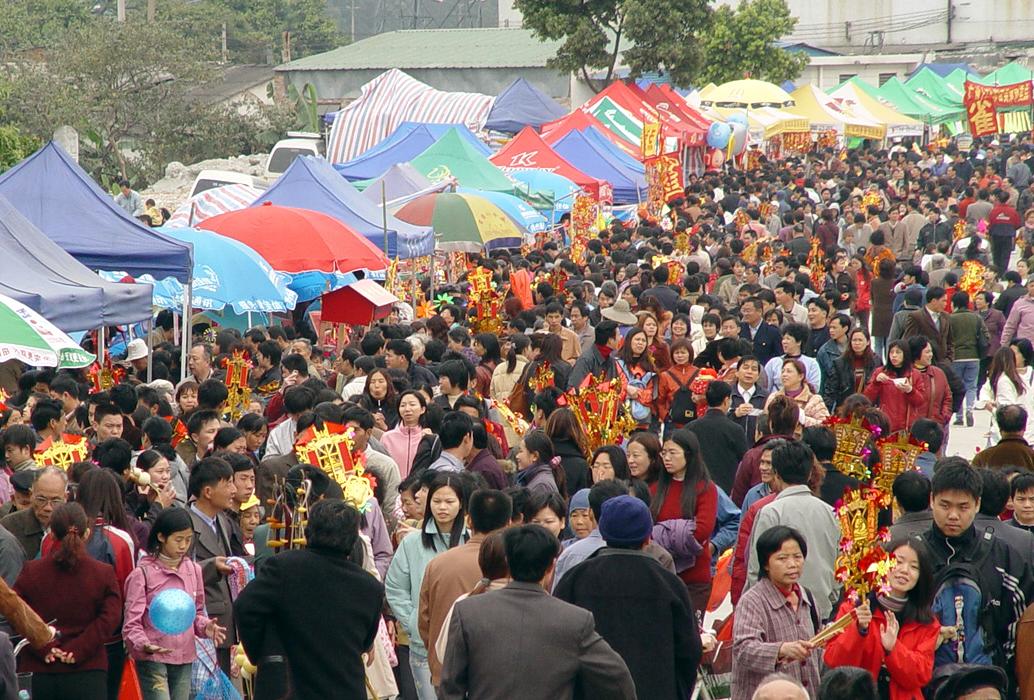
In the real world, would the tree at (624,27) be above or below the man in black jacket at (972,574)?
above

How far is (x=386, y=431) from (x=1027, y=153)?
109ft

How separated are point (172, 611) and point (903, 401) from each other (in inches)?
224

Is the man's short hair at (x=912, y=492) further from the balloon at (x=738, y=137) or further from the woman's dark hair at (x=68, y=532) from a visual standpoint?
the balloon at (x=738, y=137)

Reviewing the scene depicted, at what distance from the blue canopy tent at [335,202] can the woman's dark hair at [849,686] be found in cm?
1155

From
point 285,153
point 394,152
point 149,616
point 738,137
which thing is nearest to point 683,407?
point 149,616

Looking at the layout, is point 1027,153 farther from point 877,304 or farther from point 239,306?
point 239,306

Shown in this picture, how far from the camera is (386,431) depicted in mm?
8906

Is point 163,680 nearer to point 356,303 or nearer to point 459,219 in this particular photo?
point 356,303

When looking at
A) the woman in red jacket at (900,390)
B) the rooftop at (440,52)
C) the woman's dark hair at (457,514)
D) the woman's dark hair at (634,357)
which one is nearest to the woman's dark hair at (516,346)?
the woman's dark hair at (634,357)

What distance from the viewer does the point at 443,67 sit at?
50.1 metres

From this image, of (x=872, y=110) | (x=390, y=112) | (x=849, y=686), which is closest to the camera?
(x=849, y=686)

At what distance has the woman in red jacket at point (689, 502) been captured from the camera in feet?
22.7

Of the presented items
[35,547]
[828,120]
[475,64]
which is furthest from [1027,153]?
[35,547]

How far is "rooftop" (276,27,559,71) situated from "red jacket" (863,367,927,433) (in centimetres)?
3845
